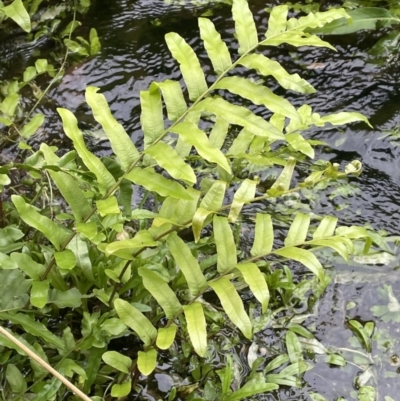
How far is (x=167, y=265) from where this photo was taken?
1.95m

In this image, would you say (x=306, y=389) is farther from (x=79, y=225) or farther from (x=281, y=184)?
(x=79, y=225)

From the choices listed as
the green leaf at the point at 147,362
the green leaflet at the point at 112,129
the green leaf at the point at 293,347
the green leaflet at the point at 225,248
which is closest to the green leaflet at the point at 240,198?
the green leaflet at the point at 225,248

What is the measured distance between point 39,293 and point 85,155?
41 centimetres

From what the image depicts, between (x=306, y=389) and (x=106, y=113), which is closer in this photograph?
(x=106, y=113)

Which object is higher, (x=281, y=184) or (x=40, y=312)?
(x=281, y=184)

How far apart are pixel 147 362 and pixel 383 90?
7.31ft

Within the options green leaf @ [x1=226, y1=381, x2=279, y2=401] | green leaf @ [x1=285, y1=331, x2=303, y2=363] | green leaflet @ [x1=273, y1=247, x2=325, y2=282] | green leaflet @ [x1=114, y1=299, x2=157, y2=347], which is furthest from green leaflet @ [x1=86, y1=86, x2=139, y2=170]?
green leaf @ [x1=285, y1=331, x2=303, y2=363]

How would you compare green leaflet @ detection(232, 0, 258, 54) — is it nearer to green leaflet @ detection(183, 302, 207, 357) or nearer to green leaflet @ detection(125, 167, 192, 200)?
green leaflet @ detection(125, 167, 192, 200)

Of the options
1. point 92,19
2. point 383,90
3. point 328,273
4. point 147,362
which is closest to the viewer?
point 147,362

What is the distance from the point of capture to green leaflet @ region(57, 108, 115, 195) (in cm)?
146

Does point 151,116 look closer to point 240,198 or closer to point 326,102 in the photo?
point 240,198

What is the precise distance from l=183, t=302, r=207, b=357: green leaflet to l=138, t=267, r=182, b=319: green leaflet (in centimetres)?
10

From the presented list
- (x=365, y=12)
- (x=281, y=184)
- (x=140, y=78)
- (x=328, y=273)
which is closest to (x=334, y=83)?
(x=365, y=12)

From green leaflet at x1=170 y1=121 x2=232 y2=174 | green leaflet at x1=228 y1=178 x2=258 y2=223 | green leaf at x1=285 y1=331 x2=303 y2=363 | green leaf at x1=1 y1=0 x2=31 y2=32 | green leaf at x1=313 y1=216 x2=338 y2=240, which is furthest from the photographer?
green leaf at x1=1 y1=0 x2=31 y2=32
